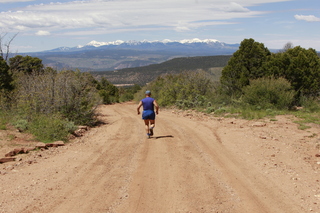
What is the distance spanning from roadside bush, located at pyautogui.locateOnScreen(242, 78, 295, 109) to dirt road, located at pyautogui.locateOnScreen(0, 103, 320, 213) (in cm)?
681

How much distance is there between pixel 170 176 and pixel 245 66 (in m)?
18.2

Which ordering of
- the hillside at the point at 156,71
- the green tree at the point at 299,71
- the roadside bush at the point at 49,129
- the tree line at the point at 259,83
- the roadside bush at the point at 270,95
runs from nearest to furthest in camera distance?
1. the roadside bush at the point at 49,129
2. the roadside bush at the point at 270,95
3. the tree line at the point at 259,83
4. the green tree at the point at 299,71
5. the hillside at the point at 156,71

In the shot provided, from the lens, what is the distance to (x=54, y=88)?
606 inches

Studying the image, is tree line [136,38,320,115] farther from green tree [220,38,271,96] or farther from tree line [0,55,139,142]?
tree line [0,55,139,142]

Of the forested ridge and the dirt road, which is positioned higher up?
A: the forested ridge

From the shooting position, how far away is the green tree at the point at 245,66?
23033 millimetres

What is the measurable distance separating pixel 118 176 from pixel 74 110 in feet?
30.9

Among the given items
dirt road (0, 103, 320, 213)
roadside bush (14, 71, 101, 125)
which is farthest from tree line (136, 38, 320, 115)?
roadside bush (14, 71, 101, 125)

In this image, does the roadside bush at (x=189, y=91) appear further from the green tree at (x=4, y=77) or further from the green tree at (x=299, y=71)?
the green tree at (x=4, y=77)

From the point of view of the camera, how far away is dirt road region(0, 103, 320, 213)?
5.63 metres

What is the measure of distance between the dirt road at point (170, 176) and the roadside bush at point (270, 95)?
681 cm

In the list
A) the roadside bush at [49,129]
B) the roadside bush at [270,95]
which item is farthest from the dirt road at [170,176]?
the roadside bush at [270,95]

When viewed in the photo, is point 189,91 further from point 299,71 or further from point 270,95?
point 299,71

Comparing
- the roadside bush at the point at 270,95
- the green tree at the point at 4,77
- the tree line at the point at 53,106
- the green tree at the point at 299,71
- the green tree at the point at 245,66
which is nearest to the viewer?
the tree line at the point at 53,106
